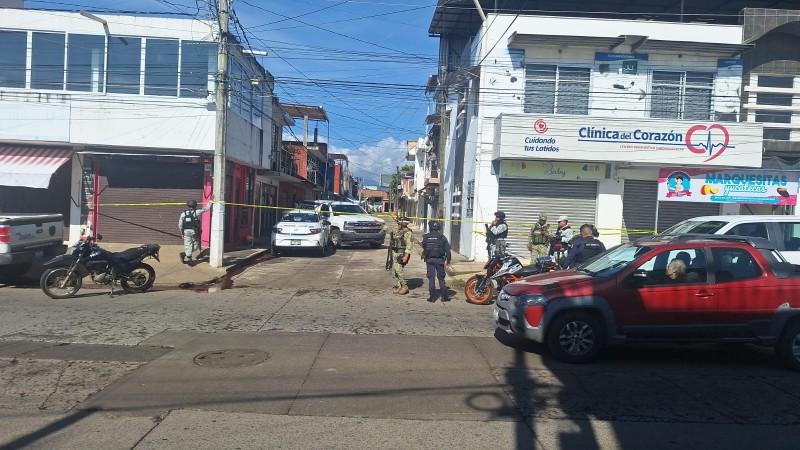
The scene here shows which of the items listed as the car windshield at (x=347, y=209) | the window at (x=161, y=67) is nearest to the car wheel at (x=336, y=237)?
the car windshield at (x=347, y=209)

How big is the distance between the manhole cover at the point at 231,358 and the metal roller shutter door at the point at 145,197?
41.8 ft

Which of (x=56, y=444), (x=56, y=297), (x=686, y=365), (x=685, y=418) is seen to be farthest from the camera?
(x=56, y=297)

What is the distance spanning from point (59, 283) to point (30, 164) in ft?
26.3

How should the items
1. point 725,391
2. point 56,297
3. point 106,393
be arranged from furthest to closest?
point 56,297 → point 725,391 → point 106,393

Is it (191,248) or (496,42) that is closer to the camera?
(191,248)

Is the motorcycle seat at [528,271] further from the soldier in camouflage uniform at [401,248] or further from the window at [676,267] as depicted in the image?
the window at [676,267]

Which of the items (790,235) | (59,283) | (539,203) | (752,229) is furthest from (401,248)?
(539,203)

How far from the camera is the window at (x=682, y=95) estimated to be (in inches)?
736

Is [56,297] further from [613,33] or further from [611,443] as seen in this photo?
[613,33]

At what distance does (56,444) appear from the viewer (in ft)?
15.4

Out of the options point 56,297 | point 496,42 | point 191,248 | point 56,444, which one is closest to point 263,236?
point 191,248

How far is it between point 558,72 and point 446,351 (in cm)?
1315

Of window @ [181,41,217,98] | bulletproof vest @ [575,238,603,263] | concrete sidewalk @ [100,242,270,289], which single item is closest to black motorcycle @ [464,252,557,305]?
bulletproof vest @ [575,238,603,263]

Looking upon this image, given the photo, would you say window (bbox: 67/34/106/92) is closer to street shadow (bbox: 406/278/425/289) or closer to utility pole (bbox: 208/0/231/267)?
utility pole (bbox: 208/0/231/267)
